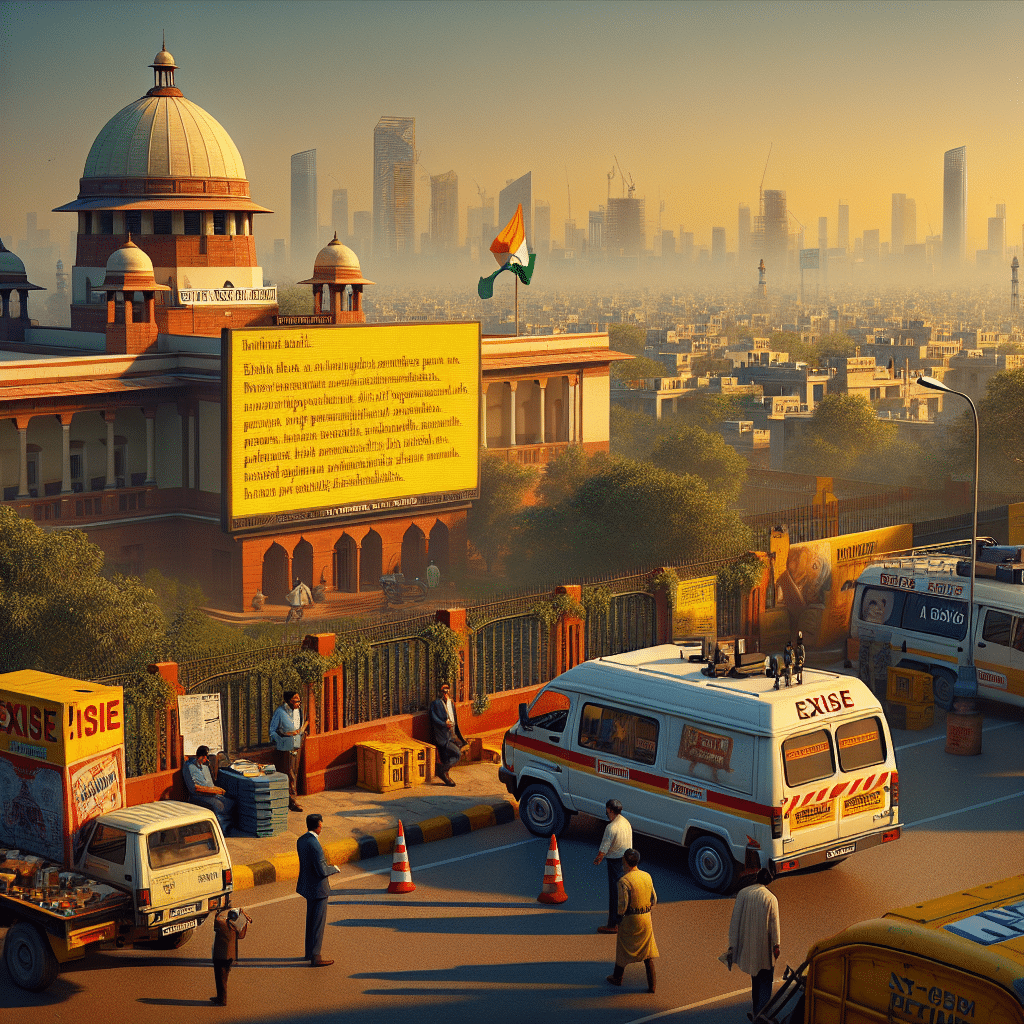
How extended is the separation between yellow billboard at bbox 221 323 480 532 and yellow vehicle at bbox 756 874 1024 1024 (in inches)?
1075

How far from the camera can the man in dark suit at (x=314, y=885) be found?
11992 millimetres

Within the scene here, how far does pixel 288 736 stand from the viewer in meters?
16.3

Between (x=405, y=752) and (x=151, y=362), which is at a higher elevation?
(x=151, y=362)

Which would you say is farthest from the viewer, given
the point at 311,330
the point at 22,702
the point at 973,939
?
the point at 311,330

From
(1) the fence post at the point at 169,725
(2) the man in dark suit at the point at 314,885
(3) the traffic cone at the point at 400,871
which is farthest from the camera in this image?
(1) the fence post at the point at 169,725

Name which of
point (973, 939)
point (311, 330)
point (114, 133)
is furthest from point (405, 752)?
point (114, 133)

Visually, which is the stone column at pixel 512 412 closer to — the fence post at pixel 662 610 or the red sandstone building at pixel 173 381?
the red sandstone building at pixel 173 381

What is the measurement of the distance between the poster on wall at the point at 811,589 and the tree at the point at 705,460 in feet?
111

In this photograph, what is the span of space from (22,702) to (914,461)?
222 ft

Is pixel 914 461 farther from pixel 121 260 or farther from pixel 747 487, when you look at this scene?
pixel 121 260

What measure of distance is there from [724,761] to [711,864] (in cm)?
100

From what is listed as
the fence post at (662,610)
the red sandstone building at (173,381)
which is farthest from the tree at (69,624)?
the red sandstone building at (173,381)

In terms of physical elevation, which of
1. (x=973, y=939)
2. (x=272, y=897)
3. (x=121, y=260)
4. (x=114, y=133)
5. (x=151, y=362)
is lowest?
(x=272, y=897)

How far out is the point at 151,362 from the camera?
41500mm
